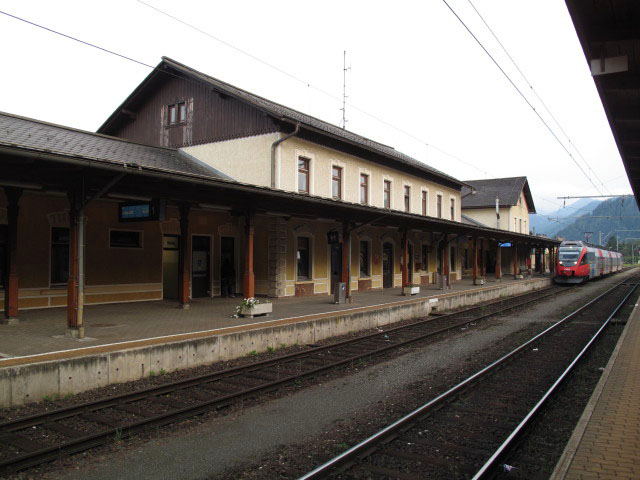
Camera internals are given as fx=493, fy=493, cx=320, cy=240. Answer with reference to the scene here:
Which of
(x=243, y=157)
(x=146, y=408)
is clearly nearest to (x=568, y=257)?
(x=243, y=157)

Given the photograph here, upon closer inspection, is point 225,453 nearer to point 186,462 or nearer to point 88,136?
point 186,462

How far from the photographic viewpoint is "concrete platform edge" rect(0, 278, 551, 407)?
650 centimetres

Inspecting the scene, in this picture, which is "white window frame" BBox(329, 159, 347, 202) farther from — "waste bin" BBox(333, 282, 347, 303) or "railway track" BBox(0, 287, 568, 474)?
"railway track" BBox(0, 287, 568, 474)

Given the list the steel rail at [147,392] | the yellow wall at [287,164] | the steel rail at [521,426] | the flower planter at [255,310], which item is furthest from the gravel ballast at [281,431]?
the yellow wall at [287,164]

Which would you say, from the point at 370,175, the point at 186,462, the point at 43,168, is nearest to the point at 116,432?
the point at 186,462

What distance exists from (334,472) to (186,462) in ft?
4.76

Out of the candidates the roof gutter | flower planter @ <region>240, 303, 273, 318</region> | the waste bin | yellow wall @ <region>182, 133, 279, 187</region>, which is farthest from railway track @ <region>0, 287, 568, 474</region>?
yellow wall @ <region>182, 133, 279, 187</region>

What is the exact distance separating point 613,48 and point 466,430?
14.2 feet

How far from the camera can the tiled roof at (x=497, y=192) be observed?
144 feet

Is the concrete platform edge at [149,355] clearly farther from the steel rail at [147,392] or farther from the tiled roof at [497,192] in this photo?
the tiled roof at [497,192]

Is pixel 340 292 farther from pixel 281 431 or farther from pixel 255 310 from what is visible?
pixel 281 431

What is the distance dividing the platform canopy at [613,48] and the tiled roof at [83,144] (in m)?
7.77

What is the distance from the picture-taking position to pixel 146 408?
21.1 feet

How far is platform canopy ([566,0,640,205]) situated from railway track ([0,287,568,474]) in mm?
5756
